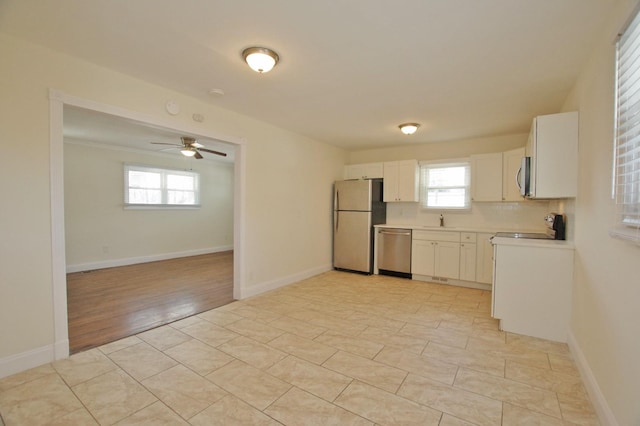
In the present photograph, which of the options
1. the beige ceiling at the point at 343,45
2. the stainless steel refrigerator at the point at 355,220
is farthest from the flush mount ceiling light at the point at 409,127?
the stainless steel refrigerator at the point at 355,220

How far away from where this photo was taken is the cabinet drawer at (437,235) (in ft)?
15.2

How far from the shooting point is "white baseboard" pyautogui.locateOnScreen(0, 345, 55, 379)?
6.87ft

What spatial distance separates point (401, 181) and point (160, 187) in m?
5.32

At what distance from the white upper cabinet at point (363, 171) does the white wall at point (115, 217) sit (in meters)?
3.85

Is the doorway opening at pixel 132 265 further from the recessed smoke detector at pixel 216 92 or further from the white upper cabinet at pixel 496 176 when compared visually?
the white upper cabinet at pixel 496 176

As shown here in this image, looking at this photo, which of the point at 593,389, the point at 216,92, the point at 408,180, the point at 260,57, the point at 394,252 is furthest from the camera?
the point at 408,180

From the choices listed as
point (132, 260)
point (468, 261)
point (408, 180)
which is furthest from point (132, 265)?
point (468, 261)

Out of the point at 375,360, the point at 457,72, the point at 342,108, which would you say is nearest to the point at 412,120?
the point at 342,108

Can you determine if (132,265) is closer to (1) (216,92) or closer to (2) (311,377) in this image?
(1) (216,92)

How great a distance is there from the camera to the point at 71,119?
4.08 m

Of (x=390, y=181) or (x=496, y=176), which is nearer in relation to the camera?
(x=496, y=176)

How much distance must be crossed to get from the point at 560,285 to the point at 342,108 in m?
2.90

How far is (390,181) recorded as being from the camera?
5.41 m

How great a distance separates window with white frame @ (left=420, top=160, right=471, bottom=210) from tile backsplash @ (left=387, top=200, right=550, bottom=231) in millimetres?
127
